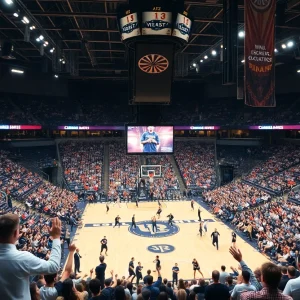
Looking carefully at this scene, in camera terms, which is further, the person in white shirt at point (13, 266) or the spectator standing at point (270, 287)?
the spectator standing at point (270, 287)

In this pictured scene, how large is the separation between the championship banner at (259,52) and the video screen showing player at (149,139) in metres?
6.02

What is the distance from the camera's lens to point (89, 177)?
34594mm

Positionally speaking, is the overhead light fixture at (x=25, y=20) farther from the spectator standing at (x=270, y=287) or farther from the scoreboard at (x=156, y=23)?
the spectator standing at (x=270, y=287)

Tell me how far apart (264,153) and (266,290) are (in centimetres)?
3571

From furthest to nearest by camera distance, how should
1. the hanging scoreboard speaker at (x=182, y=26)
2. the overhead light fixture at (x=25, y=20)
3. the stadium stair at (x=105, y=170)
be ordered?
1. the stadium stair at (x=105, y=170)
2. the overhead light fixture at (x=25, y=20)
3. the hanging scoreboard speaker at (x=182, y=26)

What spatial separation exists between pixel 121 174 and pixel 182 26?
24.7 m

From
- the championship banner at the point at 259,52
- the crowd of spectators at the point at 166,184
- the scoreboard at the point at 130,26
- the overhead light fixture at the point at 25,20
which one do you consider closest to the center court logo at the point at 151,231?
the crowd of spectators at the point at 166,184

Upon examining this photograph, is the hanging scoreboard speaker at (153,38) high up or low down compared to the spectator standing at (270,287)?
up

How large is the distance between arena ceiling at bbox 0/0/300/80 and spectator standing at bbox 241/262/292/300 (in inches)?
565

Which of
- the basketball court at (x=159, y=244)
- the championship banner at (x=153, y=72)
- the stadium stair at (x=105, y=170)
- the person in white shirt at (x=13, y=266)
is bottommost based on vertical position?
the basketball court at (x=159, y=244)

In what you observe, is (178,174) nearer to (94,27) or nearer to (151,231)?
(151,231)

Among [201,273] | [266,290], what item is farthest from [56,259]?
[201,273]

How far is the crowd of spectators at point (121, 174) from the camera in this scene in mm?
32125

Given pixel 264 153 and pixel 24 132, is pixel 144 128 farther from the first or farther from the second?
pixel 24 132
